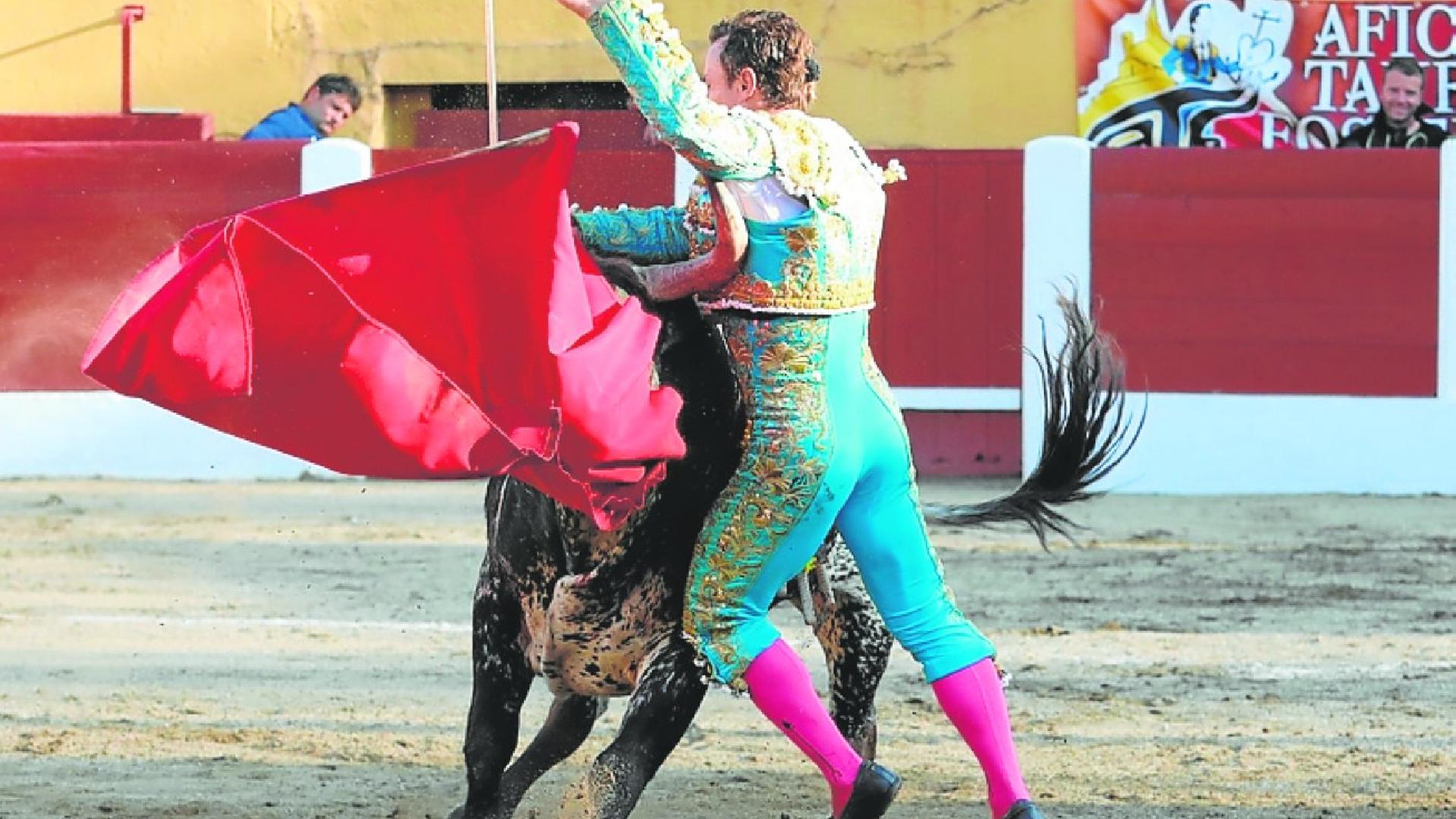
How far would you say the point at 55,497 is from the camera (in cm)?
752

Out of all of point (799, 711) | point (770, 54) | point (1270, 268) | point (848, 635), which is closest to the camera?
point (770, 54)

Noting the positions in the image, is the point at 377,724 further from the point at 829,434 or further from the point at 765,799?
the point at 829,434

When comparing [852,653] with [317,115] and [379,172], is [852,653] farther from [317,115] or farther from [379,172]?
[317,115]

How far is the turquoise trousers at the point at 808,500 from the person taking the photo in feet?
9.53

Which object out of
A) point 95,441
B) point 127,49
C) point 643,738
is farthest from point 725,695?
point 127,49

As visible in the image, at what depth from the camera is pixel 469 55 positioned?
9.92 metres

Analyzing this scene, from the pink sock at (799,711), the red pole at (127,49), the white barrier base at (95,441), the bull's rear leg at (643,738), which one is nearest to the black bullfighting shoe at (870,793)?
the pink sock at (799,711)

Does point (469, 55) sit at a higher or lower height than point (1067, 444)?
higher

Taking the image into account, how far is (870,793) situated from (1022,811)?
182 mm

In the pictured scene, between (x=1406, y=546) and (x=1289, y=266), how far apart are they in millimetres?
1652

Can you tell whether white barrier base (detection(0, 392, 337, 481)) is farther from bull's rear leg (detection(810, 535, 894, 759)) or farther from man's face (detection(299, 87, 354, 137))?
bull's rear leg (detection(810, 535, 894, 759))

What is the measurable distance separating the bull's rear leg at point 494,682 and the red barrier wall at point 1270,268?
16.8 feet

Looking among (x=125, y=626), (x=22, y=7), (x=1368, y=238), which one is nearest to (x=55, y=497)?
(x=125, y=626)

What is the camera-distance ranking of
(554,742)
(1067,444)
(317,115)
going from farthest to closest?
(317,115) → (1067,444) → (554,742)
